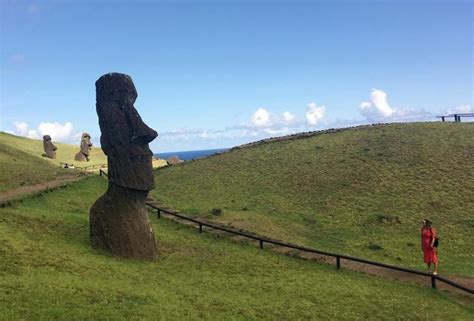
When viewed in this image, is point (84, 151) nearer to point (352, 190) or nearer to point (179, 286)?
point (352, 190)

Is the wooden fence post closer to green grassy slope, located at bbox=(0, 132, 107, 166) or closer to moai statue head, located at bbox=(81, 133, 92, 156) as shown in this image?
green grassy slope, located at bbox=(0, 132, 107, 166)

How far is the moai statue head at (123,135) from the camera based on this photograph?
1838 centimetres

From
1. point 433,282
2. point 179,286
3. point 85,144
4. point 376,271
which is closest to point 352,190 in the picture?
point 376,271

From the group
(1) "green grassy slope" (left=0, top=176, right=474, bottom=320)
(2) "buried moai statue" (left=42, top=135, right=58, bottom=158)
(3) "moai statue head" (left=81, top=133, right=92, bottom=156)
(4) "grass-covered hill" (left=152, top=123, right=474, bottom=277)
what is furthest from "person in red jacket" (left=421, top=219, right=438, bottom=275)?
(3) "moai statue head" (left=81, top=133, right=92, bottom=156)

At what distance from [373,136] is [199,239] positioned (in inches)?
1252

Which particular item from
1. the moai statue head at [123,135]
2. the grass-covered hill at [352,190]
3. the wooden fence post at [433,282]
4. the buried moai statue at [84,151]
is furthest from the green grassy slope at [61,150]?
the wooden fence post at [433,282]

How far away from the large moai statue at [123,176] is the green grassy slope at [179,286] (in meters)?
0.79

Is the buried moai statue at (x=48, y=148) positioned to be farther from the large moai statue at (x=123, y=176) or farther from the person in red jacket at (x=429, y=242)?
the person in red jacket at (x=429, y=242)

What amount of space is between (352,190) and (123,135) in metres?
21.4

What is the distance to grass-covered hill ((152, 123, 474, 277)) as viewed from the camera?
2627 centimetres

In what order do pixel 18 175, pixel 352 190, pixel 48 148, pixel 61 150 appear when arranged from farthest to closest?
1. pixel 61 150
2. pixel 48 148
3. pixel 18 175
4. pixel 352 190

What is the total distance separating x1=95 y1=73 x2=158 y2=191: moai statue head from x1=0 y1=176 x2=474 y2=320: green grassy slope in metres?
3.18

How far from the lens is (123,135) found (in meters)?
18.6

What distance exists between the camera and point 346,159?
42.7 m
